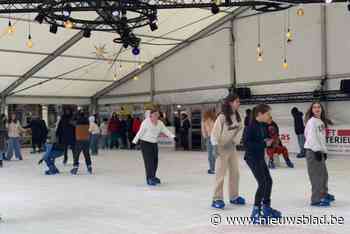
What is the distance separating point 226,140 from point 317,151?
104 cm

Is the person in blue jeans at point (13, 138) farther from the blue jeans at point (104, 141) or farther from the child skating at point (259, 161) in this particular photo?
the child skating at point (259, 161)

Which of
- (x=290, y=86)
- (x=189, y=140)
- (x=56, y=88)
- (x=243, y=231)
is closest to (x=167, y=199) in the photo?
(x=243, y=231)

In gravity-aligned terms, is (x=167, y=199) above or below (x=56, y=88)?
below

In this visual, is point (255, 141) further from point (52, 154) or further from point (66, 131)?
point (52, 154)

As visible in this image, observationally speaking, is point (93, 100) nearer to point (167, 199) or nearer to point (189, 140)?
point (189, 140)

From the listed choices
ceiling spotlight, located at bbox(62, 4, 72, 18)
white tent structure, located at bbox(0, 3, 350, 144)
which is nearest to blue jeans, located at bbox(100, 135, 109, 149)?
white tent structure, located at bbox(0, 3, 350, 144)

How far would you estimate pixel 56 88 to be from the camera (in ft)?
62.0

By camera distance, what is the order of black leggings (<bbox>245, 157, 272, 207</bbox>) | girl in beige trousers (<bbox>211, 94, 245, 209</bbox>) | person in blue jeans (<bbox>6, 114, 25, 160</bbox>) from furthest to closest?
person in blue jeans (<bbox>6, 114, 25, 160</bbox>) < girl in beige trousers (<bbox>211, 94, 245, 209</bbox>) < black leggings (<bbox>245, 157, 272, 207</bbox>)

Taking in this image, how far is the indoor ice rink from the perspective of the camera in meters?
5.52

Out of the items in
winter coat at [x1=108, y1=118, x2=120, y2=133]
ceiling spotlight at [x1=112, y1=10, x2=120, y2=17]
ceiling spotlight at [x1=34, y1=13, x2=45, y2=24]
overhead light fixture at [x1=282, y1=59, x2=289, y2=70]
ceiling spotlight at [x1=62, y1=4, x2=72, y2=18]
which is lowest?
winter coat at [x1=108, y1=118, x2=120, y2=133]

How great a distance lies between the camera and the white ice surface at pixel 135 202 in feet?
16.2

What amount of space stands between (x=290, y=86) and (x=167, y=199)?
9.48 m

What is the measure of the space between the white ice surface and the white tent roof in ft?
17.8

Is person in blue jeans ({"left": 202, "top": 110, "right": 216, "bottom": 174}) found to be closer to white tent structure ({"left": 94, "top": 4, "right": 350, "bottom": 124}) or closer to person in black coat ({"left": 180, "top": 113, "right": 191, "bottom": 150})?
white tent structure ({"left": 94, "top": 4, "right": 350, "bottom": 124})
